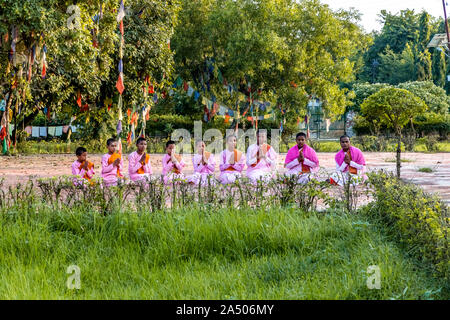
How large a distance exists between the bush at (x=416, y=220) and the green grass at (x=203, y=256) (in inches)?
5.7

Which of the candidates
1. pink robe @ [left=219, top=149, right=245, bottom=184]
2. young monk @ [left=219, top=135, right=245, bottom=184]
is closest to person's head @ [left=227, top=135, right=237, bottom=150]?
young monk @ [left=219, top=135, right=245, bottom=184]

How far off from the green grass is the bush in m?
0.15

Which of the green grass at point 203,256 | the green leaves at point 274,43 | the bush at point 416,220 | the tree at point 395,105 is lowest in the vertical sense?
the green grass at point 203,256

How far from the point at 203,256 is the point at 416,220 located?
205cm

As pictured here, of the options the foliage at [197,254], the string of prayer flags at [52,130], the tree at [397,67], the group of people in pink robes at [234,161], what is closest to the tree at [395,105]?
the group of people in pink robes at [234,161]

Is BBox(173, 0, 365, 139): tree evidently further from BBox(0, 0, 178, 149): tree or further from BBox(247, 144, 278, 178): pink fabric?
BBox(247, 144, 278, 178): pink fabric

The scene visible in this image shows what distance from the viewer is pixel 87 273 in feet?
15.5

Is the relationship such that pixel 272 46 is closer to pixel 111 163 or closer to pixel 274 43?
pixel 274 43

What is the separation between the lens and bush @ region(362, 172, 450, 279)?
4.36 m

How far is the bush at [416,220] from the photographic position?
4359mm

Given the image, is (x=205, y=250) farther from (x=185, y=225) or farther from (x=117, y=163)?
(x=117, y=163)

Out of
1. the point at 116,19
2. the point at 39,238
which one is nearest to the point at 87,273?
the point at 39,238

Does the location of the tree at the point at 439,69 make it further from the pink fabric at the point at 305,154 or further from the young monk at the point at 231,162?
the young monk at the point at 231,162

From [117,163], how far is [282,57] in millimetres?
14682
